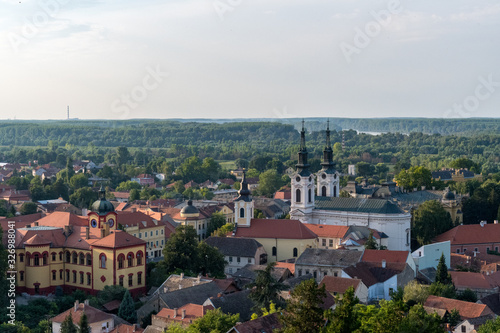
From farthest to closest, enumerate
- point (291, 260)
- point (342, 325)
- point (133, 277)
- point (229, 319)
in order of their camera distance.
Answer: point (291, 260) → point (133, 277) → point (229, 319) → point (342, 325)

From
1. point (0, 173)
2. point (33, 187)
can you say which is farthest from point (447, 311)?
point (0, 173)

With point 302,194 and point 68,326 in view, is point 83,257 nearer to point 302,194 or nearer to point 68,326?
point 68,326

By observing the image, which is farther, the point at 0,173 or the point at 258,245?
the point at 0,173

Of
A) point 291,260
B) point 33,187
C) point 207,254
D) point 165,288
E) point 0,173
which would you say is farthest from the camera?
point 0,173

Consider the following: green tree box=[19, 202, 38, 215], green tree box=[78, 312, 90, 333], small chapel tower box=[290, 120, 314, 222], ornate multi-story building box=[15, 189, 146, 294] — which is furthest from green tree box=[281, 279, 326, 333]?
green tree box=[19, 202, 38, 215]

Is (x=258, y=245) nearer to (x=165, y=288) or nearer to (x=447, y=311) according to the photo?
(x=165, y=288)

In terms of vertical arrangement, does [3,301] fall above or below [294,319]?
below

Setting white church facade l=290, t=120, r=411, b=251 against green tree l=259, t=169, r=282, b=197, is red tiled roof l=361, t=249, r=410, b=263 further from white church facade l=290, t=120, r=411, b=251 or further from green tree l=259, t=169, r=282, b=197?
green tree l=259, t=169, r=282, b=197
